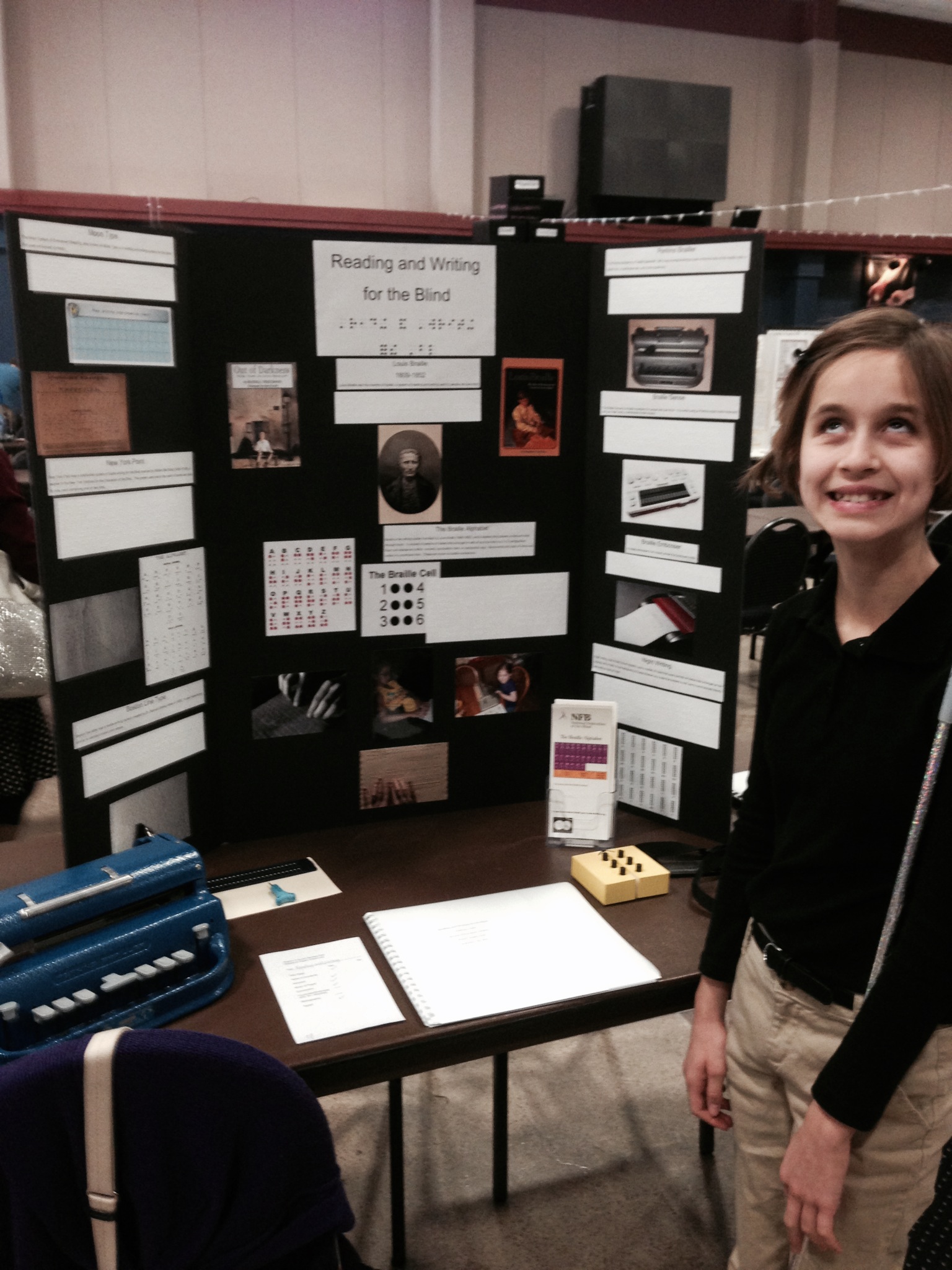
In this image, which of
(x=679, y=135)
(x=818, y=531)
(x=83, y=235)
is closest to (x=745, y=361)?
(x=83, y=235)

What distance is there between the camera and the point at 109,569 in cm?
142

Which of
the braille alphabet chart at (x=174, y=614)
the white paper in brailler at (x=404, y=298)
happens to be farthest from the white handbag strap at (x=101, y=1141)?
the white paper in brailler at (x=404, y=298)

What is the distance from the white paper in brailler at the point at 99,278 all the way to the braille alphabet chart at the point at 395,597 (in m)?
0.52

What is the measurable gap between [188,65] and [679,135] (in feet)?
10.7

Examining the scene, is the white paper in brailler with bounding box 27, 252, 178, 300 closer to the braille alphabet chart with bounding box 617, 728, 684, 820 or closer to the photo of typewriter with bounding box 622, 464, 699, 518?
the photo of typewriter with bounding box 622, 464, 699, 518

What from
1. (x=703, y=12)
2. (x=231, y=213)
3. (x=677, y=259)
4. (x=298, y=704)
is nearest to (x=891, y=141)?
(x=703, y=12)

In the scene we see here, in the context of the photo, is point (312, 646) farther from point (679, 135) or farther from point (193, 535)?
point (679, 135)

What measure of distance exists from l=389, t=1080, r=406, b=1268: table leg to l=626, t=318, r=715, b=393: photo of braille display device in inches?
51.1

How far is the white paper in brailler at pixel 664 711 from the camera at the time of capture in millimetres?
1643

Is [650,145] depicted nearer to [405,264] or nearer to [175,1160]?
[405,264]

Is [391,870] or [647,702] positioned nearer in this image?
[391,870]

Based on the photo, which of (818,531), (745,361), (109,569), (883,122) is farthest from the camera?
(883,122)

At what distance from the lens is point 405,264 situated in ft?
5.20

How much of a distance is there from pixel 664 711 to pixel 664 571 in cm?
24
